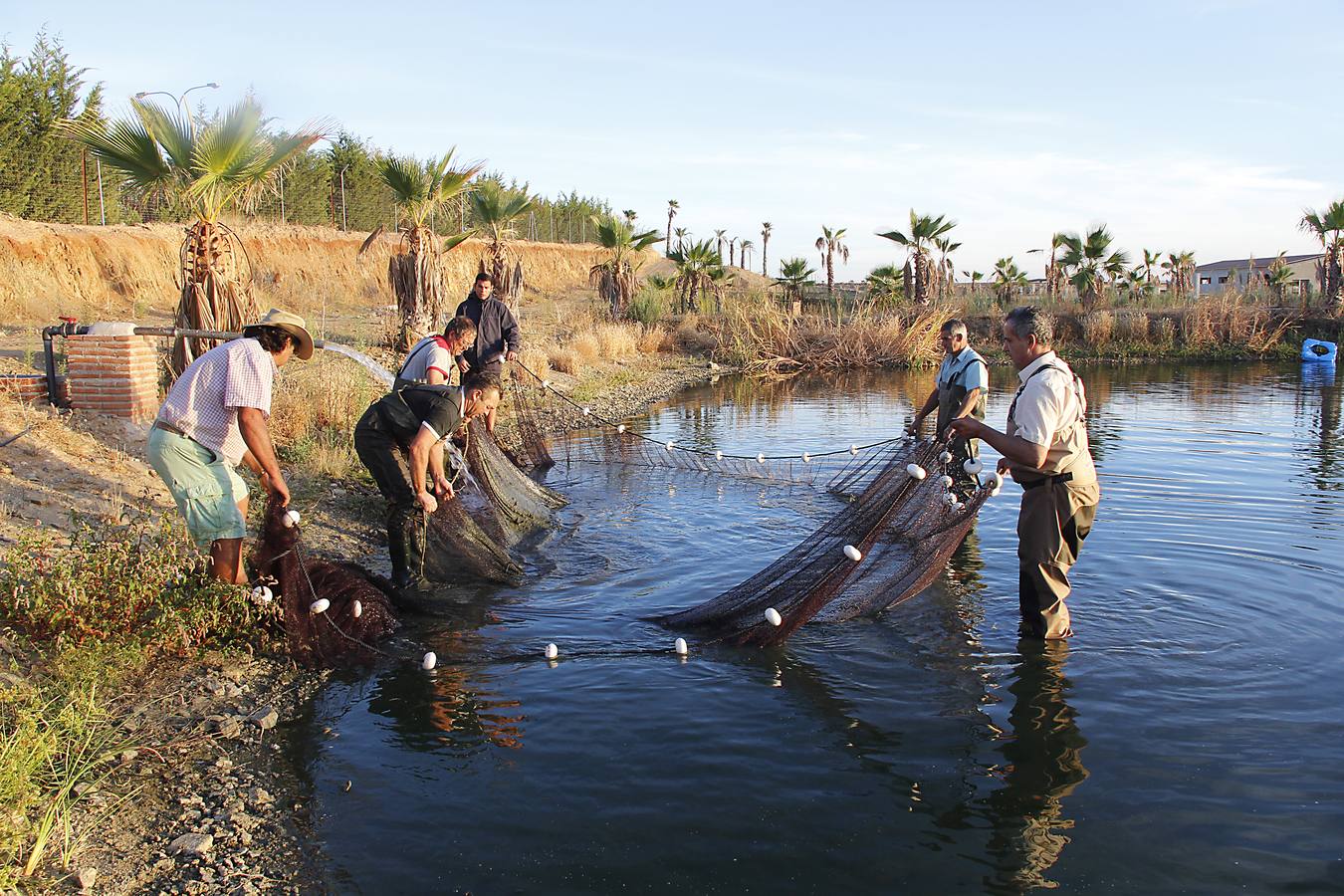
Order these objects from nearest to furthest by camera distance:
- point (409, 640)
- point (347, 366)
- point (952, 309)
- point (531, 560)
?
point (409, 640) → point (531, 560) → point (347, 366) → point (952, 309)

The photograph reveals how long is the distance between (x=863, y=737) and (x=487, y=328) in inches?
289

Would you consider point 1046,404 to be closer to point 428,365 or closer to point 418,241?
point 428,365

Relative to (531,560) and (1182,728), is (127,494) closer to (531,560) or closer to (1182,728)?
(531,560)

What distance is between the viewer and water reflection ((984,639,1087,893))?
12.1 feet

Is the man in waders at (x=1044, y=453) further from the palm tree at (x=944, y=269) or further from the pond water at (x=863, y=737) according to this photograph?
the palm tree at (x=944, y=269)

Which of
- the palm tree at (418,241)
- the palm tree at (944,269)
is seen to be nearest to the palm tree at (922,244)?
the palm tree at (944,269)

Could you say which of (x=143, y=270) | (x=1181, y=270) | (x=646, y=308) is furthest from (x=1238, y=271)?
(x=143, y=270)

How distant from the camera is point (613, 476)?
37.5 ft

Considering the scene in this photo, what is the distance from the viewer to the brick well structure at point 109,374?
8234 millimetres

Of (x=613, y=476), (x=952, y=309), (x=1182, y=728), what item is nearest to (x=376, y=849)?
(x=1182, y=728)

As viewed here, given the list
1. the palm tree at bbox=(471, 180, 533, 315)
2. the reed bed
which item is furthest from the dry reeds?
the palm tree at bbox=(471, 180, 533, 315)

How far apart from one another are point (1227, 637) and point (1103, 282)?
3528 cm

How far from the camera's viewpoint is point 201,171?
9.38 metres

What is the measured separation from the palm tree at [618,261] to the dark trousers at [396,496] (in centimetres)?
2466
